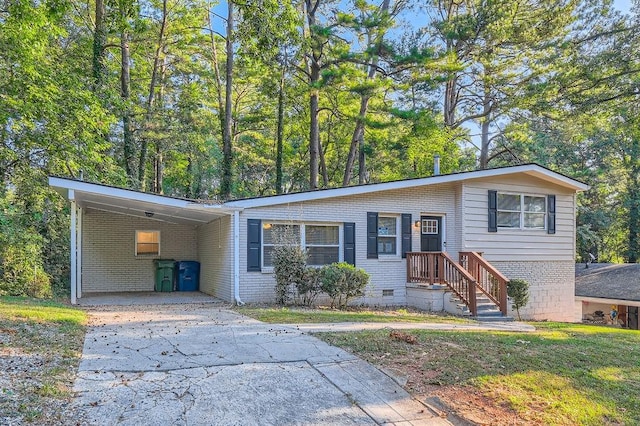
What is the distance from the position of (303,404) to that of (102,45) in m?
15.0

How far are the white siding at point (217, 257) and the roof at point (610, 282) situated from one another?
13.7 meters

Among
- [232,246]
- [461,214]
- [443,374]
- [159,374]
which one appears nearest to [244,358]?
[159,374]

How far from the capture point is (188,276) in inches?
570

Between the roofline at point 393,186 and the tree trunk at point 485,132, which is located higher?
the tree trunk at point 485,132

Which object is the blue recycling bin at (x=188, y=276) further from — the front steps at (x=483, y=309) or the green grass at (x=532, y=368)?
the green grass at (x=532, y=368)

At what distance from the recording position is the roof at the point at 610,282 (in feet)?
53.0

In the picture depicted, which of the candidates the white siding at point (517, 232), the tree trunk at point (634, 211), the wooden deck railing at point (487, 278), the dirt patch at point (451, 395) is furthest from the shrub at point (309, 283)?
the tree trunk at point (634, 211)

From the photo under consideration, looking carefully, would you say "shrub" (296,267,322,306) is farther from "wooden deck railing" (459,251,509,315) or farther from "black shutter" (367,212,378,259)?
"wooden deck railing" (459,251,509,315)

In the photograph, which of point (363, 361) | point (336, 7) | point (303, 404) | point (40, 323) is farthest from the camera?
point (336, 7)

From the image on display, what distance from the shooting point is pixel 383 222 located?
12.5 metres

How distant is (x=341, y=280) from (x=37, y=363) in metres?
6.51

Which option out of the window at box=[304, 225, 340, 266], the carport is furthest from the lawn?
the window at box=[304, 225, 340, 266]

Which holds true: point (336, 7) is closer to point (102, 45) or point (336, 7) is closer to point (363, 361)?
point (102, 45)

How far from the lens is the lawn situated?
3420 millimetres
